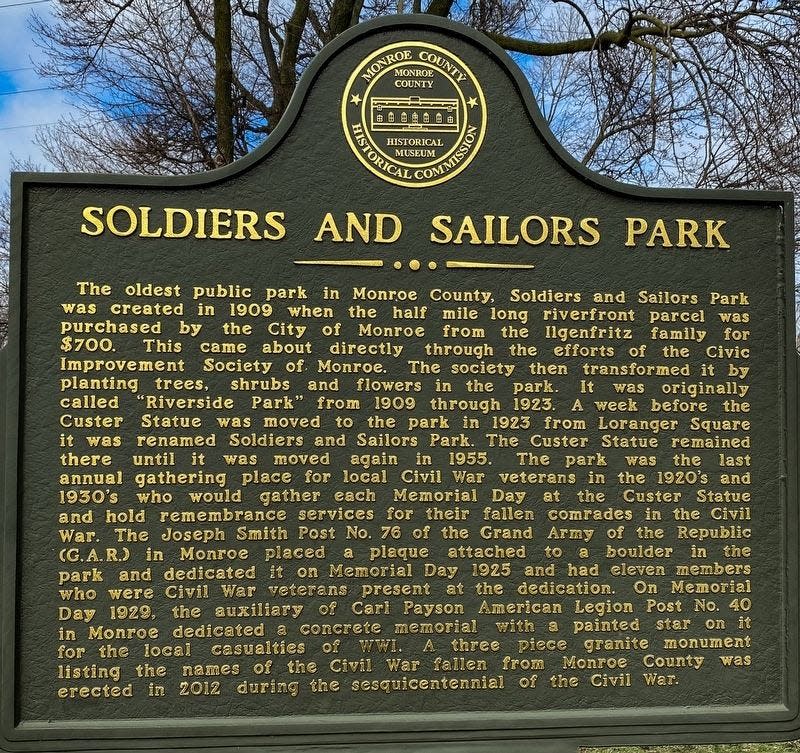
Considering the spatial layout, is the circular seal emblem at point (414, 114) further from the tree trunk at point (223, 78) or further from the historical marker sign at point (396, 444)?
the tree trunk at point (223, 78)

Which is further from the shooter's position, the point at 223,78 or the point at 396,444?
the point at 223,78

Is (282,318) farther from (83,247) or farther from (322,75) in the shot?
(322,75)

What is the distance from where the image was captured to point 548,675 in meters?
3.88

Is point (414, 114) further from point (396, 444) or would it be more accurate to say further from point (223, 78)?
point (223, 78)

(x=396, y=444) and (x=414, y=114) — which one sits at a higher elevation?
(x=414, y=114)

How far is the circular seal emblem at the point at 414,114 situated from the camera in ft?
13.2

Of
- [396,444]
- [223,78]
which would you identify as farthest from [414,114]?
[223,78]

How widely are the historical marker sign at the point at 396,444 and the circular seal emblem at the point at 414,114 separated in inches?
0.6

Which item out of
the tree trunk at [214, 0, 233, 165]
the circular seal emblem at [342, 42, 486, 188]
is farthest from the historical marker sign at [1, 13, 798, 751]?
the tree trunk at [214, 0, 233, 165]

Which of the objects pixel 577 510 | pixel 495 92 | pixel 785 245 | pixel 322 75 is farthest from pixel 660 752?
pixel 322 75

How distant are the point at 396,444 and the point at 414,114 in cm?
173

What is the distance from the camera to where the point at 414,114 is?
4.05m

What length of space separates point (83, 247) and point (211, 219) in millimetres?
649

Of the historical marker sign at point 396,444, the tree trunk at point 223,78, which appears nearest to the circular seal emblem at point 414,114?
the historical marker sign at point 396,444
